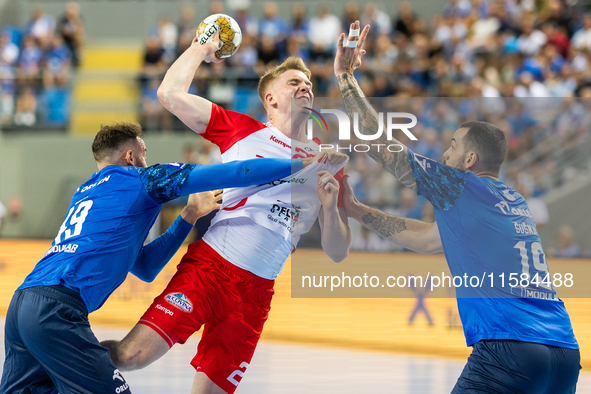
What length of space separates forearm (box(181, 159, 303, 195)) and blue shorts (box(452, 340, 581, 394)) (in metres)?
1.63

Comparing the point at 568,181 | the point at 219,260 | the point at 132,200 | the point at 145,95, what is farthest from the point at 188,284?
the point at 145,95

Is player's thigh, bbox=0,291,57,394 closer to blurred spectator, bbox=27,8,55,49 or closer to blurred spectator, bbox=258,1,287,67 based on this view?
blurred spectator, bbox=258,1,287,67

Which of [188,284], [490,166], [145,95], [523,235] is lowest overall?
[188,284]

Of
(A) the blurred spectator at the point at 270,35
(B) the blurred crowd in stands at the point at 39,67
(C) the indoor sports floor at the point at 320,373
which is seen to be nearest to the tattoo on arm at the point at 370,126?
(C) the indoor sports floor at the point at 320,373

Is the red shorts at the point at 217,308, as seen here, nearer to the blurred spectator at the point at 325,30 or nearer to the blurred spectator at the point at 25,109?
the blurred spectator at the point at 325,30

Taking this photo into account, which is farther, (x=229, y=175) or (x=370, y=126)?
(x=370, y=126)

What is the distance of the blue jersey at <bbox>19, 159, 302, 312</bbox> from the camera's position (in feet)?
12.4

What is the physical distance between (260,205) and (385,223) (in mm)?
1065

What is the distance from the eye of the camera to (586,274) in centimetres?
714

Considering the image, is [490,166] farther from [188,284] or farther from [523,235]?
[188,284]

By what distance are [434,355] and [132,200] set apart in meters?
5.66

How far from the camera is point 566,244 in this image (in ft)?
23.5

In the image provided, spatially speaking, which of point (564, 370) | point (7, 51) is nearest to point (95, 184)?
point (564, 370)

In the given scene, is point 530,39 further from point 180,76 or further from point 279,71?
point 180,76
